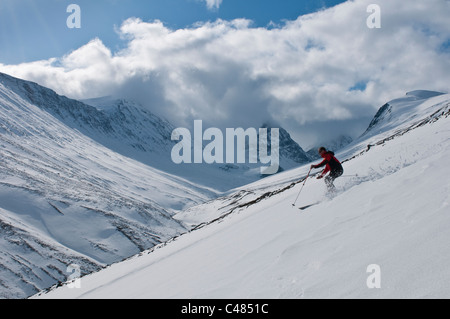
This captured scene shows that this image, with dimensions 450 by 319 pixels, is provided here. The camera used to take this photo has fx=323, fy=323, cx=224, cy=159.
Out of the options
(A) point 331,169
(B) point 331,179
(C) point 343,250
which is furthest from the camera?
(A) point 331,169

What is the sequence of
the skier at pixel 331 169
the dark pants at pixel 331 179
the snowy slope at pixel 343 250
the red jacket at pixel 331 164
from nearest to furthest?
the snowy slope at pixel 343 250 < the dark pants at pixel 331 179 < the skier at pixel 331 169 < the red jacket at pixel 331 164

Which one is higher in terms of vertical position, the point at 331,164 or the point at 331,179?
the point at 331,164

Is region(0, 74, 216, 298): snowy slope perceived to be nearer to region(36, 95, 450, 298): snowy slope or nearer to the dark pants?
region(36, 95, 450, 298): snowy slope

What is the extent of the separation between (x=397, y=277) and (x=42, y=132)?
8527 inches

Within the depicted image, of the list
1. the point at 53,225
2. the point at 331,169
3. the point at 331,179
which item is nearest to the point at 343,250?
the point at 331,179

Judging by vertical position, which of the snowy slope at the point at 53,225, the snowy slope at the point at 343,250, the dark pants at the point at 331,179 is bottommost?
the snowy slope at the point at 343,250

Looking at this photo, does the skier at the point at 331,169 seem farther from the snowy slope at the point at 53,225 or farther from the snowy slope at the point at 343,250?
the snowy slope at the point at 53,225

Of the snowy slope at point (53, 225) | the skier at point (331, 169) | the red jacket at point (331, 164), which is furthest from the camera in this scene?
the snowy slope at point (53, 225)

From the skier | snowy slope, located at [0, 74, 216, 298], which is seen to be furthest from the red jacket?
snowy slope, located at [0, 74, 216, 298]

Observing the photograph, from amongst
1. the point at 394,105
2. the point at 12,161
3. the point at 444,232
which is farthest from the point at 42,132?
the point at 444,232

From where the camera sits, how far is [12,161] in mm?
108438

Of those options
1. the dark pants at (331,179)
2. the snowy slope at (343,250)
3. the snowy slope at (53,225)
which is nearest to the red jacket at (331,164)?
the dark pants at (331,179)

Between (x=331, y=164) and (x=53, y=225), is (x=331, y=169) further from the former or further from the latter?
(x=53, y=225)
